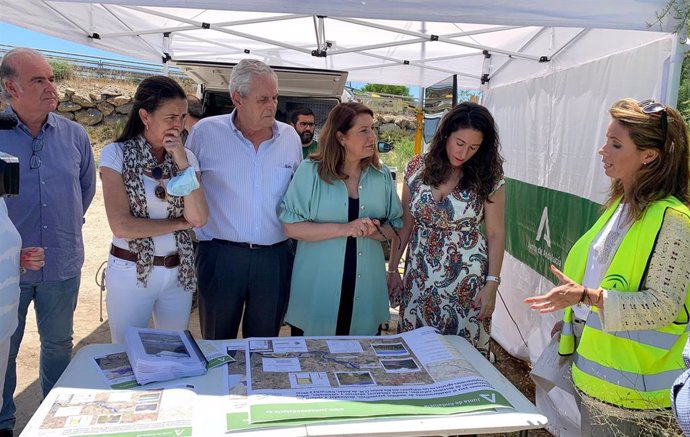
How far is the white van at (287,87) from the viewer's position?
4473 millimetres

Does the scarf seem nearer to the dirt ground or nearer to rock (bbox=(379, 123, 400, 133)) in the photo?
the dirt ground

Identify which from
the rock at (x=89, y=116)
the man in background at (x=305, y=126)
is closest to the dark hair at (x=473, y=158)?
the man in background at (x=305, y=126)

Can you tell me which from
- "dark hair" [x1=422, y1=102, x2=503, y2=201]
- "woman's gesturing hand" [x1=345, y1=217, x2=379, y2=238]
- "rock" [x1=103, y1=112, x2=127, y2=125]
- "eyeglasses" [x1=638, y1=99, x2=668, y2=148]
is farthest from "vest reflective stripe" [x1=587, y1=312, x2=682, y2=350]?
"rock" [x1=103, y1=112, x2=127, y2=125]

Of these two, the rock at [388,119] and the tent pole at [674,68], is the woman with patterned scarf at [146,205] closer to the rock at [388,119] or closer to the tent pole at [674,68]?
the tent pole at [674,68]

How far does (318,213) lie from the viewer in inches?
91.7

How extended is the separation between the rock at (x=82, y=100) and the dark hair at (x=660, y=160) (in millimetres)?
17916

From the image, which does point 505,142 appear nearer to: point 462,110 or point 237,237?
point 462,110

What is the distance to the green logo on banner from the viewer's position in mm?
3111

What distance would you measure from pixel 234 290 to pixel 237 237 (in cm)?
25

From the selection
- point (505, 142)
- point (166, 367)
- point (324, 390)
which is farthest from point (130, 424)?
point (505, 142)

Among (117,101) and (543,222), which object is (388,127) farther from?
(543,222)

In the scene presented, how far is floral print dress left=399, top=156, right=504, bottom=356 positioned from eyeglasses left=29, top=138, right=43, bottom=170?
176 cm

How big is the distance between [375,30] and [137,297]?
16.1 feet

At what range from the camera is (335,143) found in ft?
7.74
